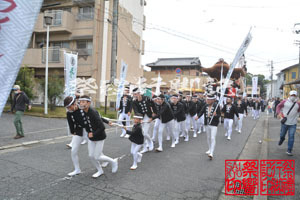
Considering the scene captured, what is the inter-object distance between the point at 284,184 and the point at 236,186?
3.34 ft

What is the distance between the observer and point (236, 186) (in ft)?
14.9

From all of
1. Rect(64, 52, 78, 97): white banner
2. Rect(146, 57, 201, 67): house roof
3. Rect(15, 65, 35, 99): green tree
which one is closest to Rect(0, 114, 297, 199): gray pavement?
Rect(64, 52, 78, 97): white banner

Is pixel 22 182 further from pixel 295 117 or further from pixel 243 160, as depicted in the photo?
pixel 295 117

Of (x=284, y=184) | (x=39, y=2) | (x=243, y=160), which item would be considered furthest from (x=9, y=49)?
(x=243, y=160)

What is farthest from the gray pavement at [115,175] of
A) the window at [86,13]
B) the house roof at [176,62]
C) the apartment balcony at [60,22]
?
the house roof at [176,62]

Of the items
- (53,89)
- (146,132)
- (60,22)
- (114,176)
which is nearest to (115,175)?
(114,176)

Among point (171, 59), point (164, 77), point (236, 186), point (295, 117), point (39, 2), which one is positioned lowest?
point (236, 186)
